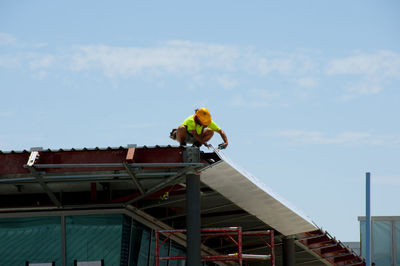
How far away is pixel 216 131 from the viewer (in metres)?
27.4

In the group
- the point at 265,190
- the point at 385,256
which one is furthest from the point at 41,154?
the point at 385,256

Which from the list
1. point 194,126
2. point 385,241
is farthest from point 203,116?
point 385,241

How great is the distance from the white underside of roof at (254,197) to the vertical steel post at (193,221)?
482mm

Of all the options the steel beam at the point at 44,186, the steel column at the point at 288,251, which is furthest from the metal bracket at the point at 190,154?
the steel column at the point at 288,251

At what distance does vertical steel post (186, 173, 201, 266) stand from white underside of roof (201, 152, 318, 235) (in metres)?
0.48

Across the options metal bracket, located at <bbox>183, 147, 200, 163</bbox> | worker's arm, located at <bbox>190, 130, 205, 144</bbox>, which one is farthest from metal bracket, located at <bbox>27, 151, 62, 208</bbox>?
worker's arm, located at <bbox>190, 130, 205, 144</bbox>

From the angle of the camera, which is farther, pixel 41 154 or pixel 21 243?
pixel 21 243

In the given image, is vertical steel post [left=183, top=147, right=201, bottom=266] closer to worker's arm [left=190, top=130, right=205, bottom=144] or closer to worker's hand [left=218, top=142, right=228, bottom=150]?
worker's arm [left=190, top=130, right=205, bottom=144]

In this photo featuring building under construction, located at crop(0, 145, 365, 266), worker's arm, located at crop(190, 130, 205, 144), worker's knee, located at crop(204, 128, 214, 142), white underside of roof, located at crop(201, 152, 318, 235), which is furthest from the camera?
white underside of roof, located at crop(201, 152, 318, 235)

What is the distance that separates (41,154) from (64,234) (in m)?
4.56

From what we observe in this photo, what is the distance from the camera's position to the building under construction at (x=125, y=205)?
26.5 metres

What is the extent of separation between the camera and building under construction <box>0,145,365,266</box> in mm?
26531

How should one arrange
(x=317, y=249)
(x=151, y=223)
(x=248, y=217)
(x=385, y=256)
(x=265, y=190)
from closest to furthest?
(x=265, y=190)
(x=151, y=223)
(x=248, y=217)
(x=317, y=249)
(x=385, y=256)

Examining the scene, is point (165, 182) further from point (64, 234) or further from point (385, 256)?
point (385, 256)
